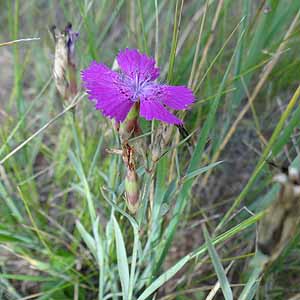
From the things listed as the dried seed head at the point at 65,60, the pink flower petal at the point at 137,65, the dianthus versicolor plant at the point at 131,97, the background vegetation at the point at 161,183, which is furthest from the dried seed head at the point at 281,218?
the dried seed head at the point at 65,60

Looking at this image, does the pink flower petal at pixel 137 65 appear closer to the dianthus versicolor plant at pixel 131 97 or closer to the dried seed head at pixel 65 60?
the dianthus versicolor plant at pixel 131 97

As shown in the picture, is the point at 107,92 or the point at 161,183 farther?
the point at 161,183

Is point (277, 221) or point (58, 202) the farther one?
point (58, 202)

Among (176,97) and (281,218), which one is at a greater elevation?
(176,97)

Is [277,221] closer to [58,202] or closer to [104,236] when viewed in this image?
[104,236]

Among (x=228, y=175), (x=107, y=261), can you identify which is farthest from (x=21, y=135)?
(x=228, y=175)

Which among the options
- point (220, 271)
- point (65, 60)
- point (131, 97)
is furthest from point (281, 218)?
point (65, 60)

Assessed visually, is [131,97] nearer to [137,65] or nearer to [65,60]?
[137,65]
